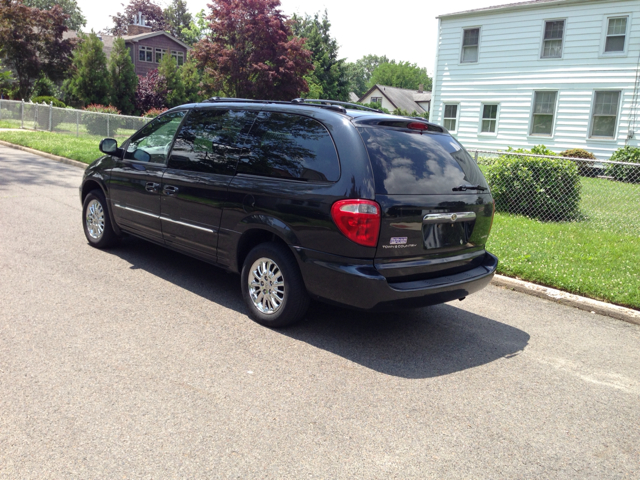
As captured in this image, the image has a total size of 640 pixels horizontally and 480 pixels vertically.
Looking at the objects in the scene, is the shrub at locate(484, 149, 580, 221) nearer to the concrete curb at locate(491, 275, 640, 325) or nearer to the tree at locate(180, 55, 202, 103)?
the concrete curb at locate(491, 275, 640, 325)

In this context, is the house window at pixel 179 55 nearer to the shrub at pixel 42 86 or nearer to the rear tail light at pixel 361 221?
the shrub at pixel 42 86

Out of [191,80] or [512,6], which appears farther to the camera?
[191,80]

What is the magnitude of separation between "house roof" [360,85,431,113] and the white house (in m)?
44.5

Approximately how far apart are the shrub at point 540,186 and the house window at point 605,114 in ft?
34.8

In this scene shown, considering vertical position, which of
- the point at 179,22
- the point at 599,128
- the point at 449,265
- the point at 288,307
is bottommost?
the point at 288,307

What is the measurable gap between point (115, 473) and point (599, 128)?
67.7ft

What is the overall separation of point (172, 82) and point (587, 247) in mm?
31613

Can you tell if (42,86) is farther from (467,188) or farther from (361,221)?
(361,221)

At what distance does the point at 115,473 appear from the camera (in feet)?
8.96

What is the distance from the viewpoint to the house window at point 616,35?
61.9ft

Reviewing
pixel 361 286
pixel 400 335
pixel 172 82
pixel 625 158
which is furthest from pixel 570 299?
pixel 172 82

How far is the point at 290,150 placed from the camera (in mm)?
4633

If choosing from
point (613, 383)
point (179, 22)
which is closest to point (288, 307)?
point (613, 383)

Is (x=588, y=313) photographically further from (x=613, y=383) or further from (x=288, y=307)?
(x=288, y=307)
